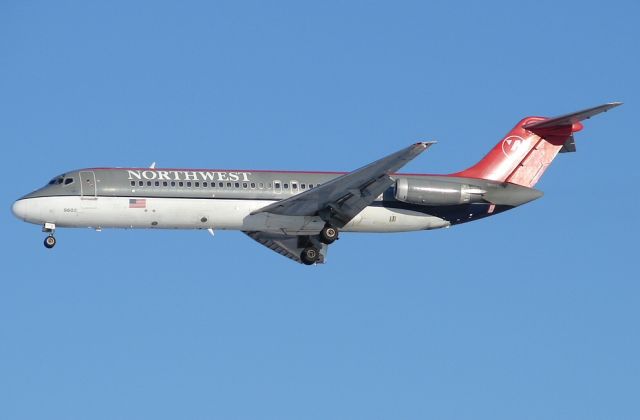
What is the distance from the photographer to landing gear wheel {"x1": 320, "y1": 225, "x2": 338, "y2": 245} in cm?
4484

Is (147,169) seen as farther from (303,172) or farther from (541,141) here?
(541,141)

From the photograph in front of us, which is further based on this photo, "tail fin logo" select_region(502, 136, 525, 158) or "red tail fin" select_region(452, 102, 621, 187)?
"tail fin logo" select_region(502, 136, 525, 158)

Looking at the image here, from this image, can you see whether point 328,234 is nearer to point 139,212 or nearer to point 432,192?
point 432,192

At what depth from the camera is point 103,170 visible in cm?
4484

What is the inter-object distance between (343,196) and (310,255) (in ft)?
13.6

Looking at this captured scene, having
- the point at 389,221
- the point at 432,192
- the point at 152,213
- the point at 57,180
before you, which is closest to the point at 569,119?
the point at 432,192

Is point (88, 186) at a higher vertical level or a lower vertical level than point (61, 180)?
lower

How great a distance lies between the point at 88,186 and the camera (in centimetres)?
4428

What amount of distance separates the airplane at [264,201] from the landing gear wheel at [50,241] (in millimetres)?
37

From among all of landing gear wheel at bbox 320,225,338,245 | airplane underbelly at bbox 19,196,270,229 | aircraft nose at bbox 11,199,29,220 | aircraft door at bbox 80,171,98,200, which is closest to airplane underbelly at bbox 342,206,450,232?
landing gear wheel at bbox 320,225,338,245

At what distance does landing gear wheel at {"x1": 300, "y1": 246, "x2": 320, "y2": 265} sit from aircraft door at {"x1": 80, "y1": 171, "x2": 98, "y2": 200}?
329 inches

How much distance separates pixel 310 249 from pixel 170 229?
5693mm

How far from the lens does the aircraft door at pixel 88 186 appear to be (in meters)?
44.1

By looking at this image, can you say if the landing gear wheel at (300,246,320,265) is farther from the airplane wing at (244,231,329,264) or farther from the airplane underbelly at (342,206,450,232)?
the airplane underbelly at (342,206,450,232)
